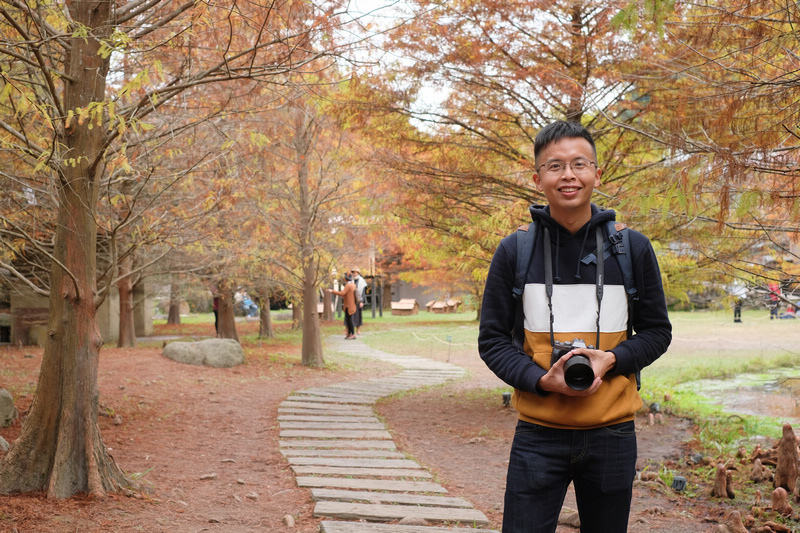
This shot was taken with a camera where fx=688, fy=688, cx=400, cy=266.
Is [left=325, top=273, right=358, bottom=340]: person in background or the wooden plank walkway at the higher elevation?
[left=325, top=273, right=358, bottom=340]: person in background

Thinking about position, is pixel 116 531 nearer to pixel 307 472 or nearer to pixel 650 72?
pixel 307 472

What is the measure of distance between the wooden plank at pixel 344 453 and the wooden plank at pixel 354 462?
0.45ft

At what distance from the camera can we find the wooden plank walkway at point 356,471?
4445mm

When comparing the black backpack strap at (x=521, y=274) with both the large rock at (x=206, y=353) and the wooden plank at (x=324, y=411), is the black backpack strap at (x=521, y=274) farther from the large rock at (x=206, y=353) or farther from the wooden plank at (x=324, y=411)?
the large rock at (x=206, y=353)

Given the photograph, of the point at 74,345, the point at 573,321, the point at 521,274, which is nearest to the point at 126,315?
the point at 74,345

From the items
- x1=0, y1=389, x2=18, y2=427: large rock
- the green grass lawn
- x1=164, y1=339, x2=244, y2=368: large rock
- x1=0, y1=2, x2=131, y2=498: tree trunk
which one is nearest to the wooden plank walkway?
x1=0, y1=2, x2=131, y2=498: tree trunk

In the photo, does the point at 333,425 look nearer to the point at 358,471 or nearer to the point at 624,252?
the point at 358,471

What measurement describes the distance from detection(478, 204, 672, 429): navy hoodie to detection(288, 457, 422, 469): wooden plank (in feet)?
12.8

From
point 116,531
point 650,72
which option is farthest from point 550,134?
point 650,72

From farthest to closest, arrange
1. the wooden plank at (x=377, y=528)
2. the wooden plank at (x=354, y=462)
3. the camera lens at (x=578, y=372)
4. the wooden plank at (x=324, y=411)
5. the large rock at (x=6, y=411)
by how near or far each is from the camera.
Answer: the wooden plank at (x=324, y=411), the large rock at (x=6, y=411), the wooden plank at (x=354, y=462), the wooden plank at (x=377, y=528), the camera lens at (x=578, y=372)

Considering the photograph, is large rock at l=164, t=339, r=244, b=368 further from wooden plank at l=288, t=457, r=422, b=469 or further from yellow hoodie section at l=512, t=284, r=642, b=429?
yellow hoodie section at l=512, t=284, r=642, b=429

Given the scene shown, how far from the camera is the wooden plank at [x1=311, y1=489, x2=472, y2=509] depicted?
15.8 ft

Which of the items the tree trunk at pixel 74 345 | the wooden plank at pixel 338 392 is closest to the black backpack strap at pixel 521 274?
the tree trunk at pixel 74 345

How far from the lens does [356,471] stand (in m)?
5.70
